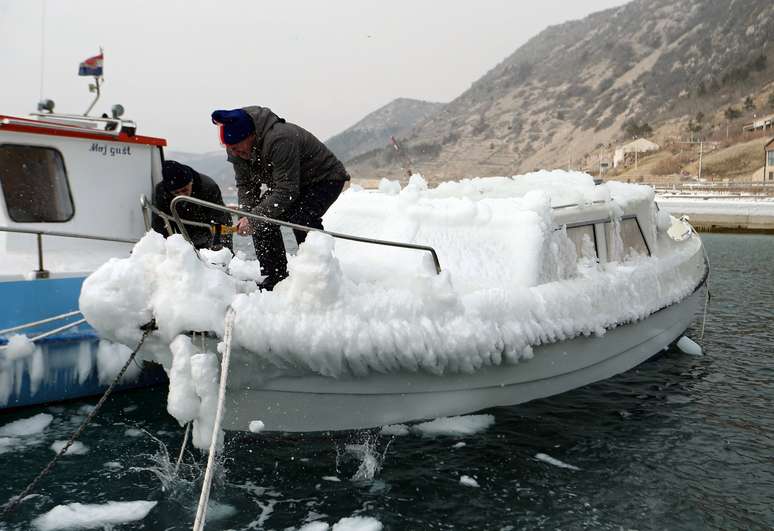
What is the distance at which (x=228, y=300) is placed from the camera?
4383 mm

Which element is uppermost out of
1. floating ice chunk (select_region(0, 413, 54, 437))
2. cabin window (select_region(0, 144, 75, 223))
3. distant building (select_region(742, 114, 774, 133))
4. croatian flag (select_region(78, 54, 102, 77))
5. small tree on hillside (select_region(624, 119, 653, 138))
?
small tree on hillside (select_region(624, 119, 653, 138))

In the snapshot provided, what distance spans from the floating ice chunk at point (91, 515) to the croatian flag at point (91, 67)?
629 centimetres

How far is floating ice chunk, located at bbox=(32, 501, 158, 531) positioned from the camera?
4266mm

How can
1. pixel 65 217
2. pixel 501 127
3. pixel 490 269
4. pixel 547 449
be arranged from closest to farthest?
pixel 547 449
pixel 490 269
pixel 65 217
pixel 501 127

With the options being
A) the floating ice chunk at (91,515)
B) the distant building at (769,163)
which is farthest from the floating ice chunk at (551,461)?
the distant building at (769,163)

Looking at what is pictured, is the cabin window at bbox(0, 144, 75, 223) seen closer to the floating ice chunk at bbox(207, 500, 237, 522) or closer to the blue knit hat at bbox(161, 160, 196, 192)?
the blue knit hat at bbox(161, 160, 196, 192)

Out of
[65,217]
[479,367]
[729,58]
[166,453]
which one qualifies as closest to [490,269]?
[479,367]

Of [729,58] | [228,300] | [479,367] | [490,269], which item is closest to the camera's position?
[228,300]

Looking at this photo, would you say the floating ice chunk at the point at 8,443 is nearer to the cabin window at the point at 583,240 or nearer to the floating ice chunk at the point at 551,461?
the floating ice chunk at the point at 551,461

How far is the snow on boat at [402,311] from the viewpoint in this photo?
14.1 ft

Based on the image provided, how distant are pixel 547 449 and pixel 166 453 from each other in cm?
314

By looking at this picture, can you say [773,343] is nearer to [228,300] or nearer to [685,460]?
[685,460]

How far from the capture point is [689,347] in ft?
29.1

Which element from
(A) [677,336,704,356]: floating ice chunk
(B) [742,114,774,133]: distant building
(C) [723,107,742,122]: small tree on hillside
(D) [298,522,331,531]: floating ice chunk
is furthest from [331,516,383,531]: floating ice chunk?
(C) [723,107,742,122]: small tree on hillside
